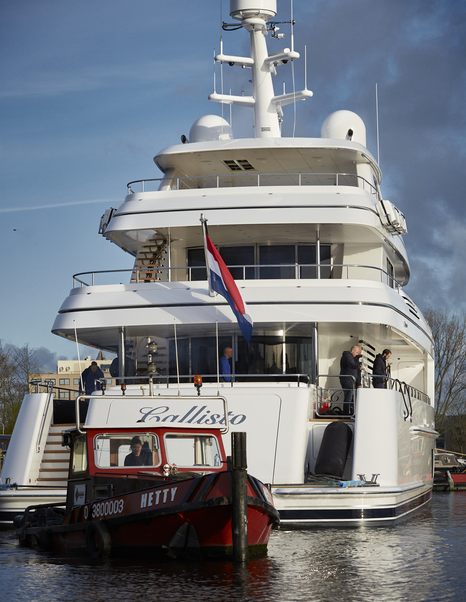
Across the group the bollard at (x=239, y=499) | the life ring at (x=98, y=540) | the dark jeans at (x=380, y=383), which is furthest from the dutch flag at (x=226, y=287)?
the bollard at (x=239, y=499)

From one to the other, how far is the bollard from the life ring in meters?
2.12

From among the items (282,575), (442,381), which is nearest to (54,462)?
(282,575)

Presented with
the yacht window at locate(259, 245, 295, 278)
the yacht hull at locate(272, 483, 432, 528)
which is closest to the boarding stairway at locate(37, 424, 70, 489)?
the yacht hull at locate(272, 483, 432, 528)

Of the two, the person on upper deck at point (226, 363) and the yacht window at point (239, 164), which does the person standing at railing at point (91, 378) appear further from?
the yacht window at point (239, 164)

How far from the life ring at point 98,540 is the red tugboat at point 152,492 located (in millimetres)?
15

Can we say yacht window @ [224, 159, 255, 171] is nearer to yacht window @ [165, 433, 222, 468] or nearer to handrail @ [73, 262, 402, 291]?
handrail @ [73, 262, 402, 291]

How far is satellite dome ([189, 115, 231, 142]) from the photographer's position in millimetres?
32688

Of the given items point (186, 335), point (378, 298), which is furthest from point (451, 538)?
point (186, 335)

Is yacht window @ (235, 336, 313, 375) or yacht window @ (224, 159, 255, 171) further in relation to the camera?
yacht window @ (224, 159, 255, 171)

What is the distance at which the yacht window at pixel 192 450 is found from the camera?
19719mm

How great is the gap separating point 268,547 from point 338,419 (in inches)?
196

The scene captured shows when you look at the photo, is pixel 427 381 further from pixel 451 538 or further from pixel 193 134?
pixel 451 538

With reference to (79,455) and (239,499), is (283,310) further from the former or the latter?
(239,499)

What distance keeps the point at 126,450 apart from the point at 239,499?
3253 millimetres
